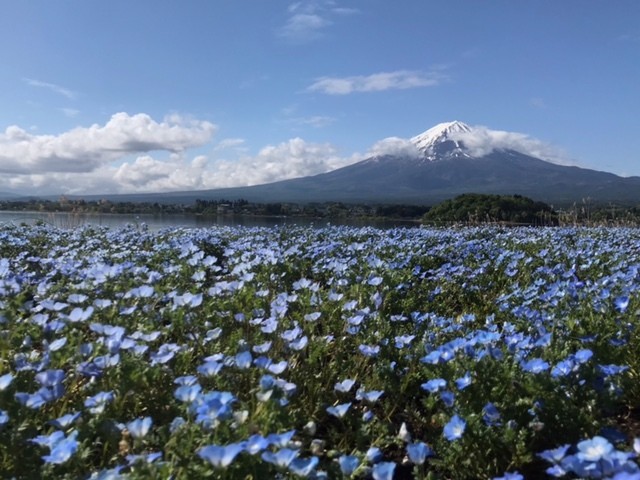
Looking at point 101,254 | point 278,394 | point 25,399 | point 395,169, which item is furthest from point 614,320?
point 395,169

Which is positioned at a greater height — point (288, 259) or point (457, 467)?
point (288, 259)

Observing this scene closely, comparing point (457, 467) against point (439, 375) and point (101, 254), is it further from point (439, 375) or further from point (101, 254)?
point (101, 254)

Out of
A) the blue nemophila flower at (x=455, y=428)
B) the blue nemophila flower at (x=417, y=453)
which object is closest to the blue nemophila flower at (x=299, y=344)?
the blue nemophila flower at (x=455, y=428)

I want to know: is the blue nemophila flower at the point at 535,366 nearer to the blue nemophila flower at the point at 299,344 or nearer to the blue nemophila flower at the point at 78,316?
the blue nemophila flower at the point at 299,344

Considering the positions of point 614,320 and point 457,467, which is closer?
point 457,467

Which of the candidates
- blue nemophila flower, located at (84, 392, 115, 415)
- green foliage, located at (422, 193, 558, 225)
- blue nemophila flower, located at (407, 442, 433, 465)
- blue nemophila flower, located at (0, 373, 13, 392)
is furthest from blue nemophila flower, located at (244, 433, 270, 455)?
green foliage, located at (422, 193, 558, 225)

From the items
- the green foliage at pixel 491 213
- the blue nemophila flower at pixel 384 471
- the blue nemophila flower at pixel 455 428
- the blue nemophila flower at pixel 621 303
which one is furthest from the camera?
the green foliage at pixel 491 213

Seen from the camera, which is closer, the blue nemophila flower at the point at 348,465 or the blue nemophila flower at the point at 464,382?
the blue nemophila flower at the point at 348,465

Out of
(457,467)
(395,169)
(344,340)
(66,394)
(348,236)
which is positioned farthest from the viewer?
(395,169)

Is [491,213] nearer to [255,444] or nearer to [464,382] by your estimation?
[464,382]
